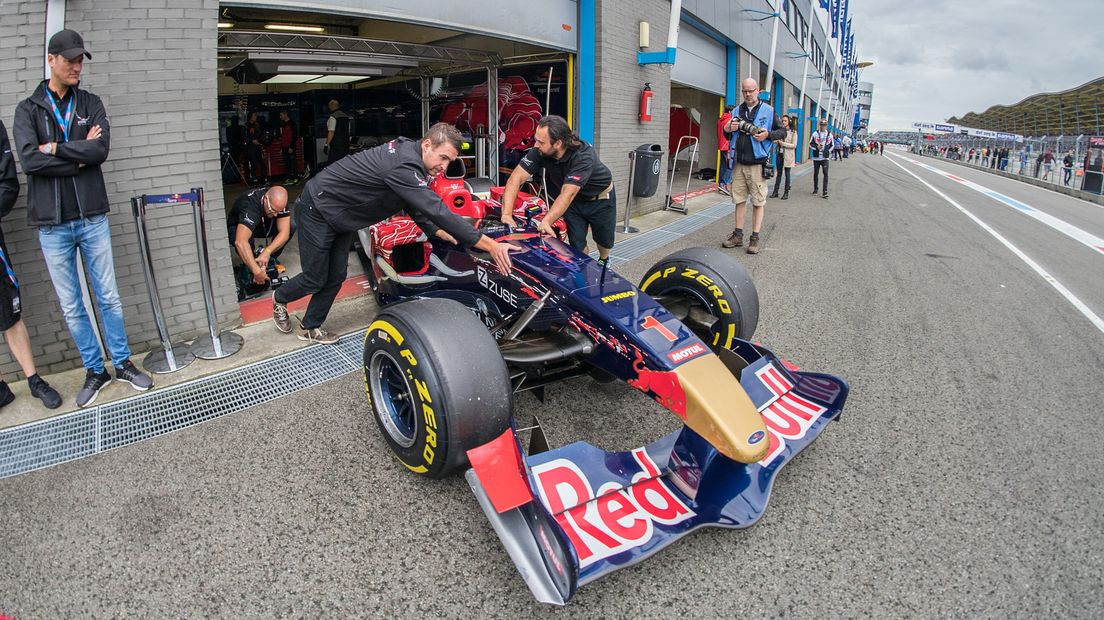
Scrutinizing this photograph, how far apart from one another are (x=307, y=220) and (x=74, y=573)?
2.34 metres

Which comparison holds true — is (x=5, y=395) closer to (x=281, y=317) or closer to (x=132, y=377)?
(x=132, y=377)

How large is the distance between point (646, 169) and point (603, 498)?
24.8 ft

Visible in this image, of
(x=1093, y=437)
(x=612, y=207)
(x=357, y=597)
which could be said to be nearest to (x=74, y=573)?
(x=357, y=597)

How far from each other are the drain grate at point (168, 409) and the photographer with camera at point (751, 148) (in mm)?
5040

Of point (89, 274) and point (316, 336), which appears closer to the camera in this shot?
point (89, 274)

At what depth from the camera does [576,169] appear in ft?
14.5

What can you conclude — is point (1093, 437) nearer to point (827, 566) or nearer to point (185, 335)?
point (827, 566)

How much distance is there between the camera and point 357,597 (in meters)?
2.02

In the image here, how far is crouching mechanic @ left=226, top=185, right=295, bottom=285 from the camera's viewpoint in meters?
4.78

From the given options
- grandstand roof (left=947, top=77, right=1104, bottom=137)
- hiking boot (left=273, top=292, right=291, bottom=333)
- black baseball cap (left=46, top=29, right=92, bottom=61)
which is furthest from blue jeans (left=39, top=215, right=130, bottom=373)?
grandstand roof (left=947, top=77, right=1104, bottom=137)

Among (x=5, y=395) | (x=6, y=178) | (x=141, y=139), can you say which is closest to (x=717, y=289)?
(x=141, y=139)

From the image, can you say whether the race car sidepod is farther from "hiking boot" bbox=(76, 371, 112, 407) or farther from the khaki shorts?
the khaki shorts

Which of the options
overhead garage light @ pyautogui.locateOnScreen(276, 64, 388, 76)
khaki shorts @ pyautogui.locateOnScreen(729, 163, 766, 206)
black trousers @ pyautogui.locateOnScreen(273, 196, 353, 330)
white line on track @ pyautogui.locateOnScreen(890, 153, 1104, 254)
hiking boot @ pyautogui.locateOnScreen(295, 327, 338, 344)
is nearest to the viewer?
black trousers @ pyautogui.locateOnScreen(273, 196, 353, 330)

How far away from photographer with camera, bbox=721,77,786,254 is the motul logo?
5051mm
